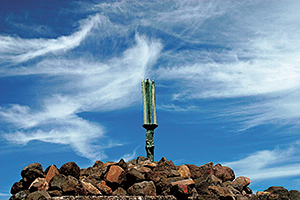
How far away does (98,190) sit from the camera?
6387 millimetres

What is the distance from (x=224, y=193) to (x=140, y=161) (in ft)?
9.67

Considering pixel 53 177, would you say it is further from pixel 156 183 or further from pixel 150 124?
pixel 150 124

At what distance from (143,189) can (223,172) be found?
3078 mm

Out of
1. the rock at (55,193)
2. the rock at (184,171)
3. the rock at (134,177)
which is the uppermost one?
the rock at (184,171)

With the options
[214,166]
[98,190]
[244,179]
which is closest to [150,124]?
[214,166]

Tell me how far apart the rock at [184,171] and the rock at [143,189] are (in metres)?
1.34

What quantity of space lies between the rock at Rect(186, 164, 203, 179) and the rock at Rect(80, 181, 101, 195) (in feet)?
9.51

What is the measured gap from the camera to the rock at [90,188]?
6211 mm

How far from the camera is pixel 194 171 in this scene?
8.19 metres

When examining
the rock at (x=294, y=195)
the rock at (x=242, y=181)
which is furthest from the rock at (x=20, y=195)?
the rock at (x=294, y=195)

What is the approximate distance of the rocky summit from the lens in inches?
243

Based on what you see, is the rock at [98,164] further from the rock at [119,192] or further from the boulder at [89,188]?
the boulder at [89,188]

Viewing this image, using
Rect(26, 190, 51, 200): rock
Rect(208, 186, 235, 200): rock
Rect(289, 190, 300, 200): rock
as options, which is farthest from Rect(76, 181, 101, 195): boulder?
Rect(289, 190, 300, 200): rock

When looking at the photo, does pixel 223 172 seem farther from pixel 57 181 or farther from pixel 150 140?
pixel 57 181
